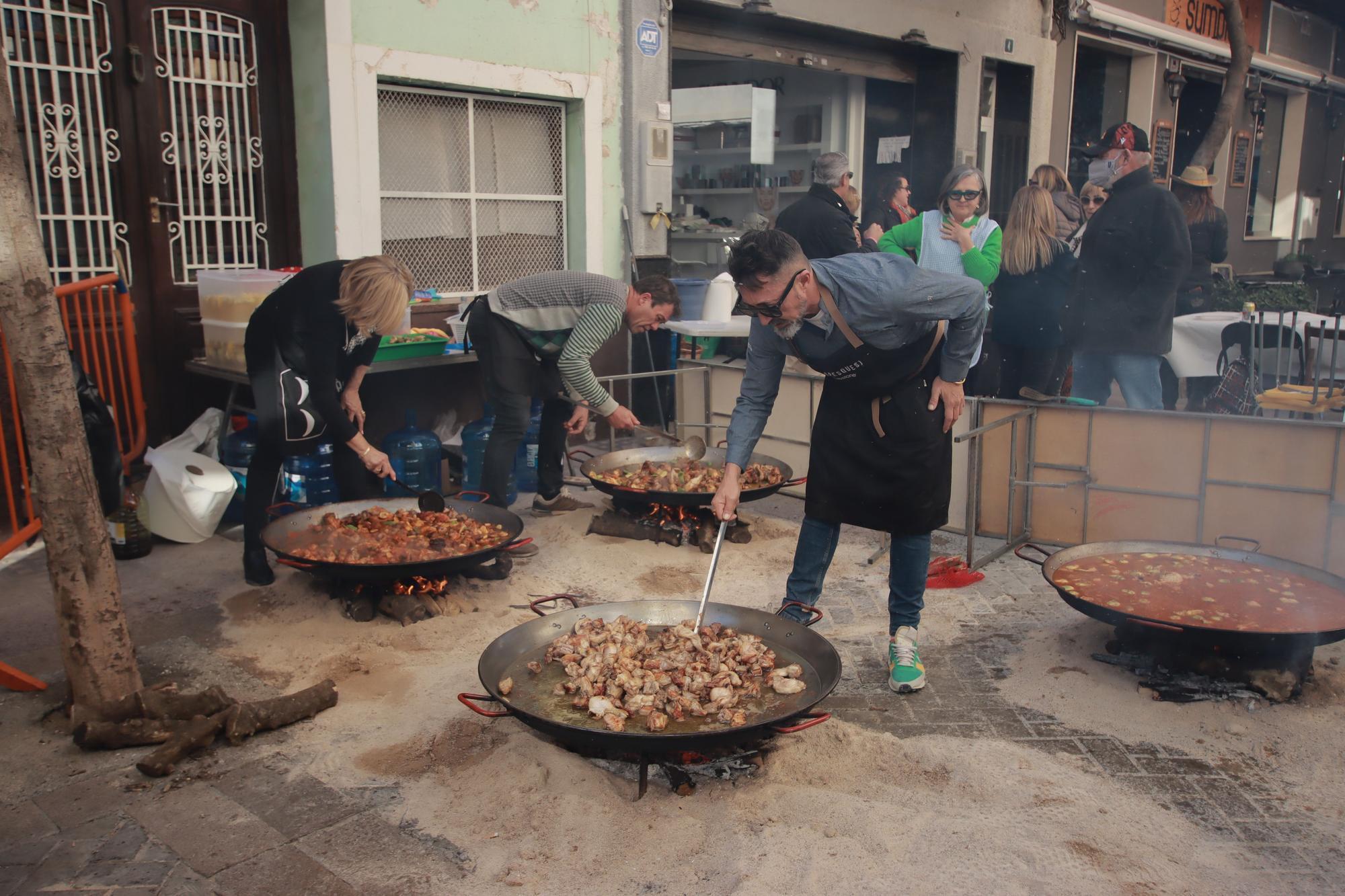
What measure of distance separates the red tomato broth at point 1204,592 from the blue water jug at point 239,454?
4883 mm

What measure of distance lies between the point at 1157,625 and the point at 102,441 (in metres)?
4.34

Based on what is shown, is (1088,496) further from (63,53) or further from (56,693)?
(63,53)

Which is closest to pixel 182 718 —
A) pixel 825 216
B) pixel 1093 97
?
pixel 825 216

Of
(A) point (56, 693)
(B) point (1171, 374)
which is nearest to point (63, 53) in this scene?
(A) point (56, 693)

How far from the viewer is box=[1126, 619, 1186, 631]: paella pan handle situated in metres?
4.02

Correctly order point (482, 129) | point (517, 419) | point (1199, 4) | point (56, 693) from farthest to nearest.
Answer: point (1199, 4), point (482, 129), point (517, 419), point (56, 693)

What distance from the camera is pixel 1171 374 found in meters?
9.05

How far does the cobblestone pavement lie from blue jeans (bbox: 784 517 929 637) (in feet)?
1.20

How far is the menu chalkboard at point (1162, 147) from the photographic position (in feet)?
53.5

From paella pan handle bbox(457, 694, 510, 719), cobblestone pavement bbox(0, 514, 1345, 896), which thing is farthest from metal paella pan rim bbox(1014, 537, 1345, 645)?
paella pan handle bbox(457, 694, 510, 719)

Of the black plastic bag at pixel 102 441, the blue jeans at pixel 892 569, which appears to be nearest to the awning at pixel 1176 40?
the blue jeans at pixel 892 569

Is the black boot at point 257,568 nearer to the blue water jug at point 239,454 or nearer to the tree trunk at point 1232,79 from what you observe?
the blue water jug at point 239,454

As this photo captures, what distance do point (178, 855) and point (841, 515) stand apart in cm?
266

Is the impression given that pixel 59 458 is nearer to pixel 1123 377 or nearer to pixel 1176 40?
pixel 1123 377
